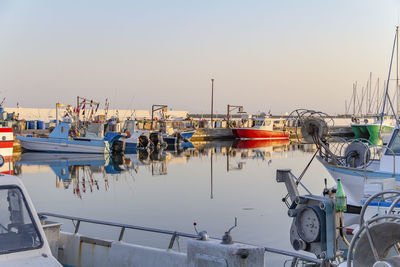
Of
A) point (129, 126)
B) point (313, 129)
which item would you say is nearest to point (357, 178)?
point (313, 129)

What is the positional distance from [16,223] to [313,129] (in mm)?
9009

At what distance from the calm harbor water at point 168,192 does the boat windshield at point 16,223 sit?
222cm

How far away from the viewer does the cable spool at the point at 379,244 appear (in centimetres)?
468

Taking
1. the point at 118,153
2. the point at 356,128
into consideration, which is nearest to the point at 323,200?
the point at 118,153

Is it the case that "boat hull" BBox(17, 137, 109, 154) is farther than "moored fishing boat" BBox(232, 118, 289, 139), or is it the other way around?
"moored fishing boat" BBox(232, 118, 289, 139)

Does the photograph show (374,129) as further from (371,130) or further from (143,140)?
(143,140)

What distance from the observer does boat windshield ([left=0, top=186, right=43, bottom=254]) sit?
5.68m

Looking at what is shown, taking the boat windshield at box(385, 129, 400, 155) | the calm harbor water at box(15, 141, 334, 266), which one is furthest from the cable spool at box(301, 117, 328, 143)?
the boat windshield at box(385, 129, 400, 155)

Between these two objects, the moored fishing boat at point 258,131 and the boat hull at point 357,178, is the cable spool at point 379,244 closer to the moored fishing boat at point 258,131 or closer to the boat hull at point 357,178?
the boat hull at point 357,178

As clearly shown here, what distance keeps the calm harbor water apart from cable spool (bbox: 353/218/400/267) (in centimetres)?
294

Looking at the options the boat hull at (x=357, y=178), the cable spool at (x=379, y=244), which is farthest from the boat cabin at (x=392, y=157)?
the cable spool at (x=379, y=244)

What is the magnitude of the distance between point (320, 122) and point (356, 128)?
39.5 m

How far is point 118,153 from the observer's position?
154 feet

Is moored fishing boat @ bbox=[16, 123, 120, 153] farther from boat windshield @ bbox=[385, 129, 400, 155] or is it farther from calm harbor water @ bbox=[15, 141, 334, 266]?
boat windshield @ bbox=[385, 129, 400, 155]
